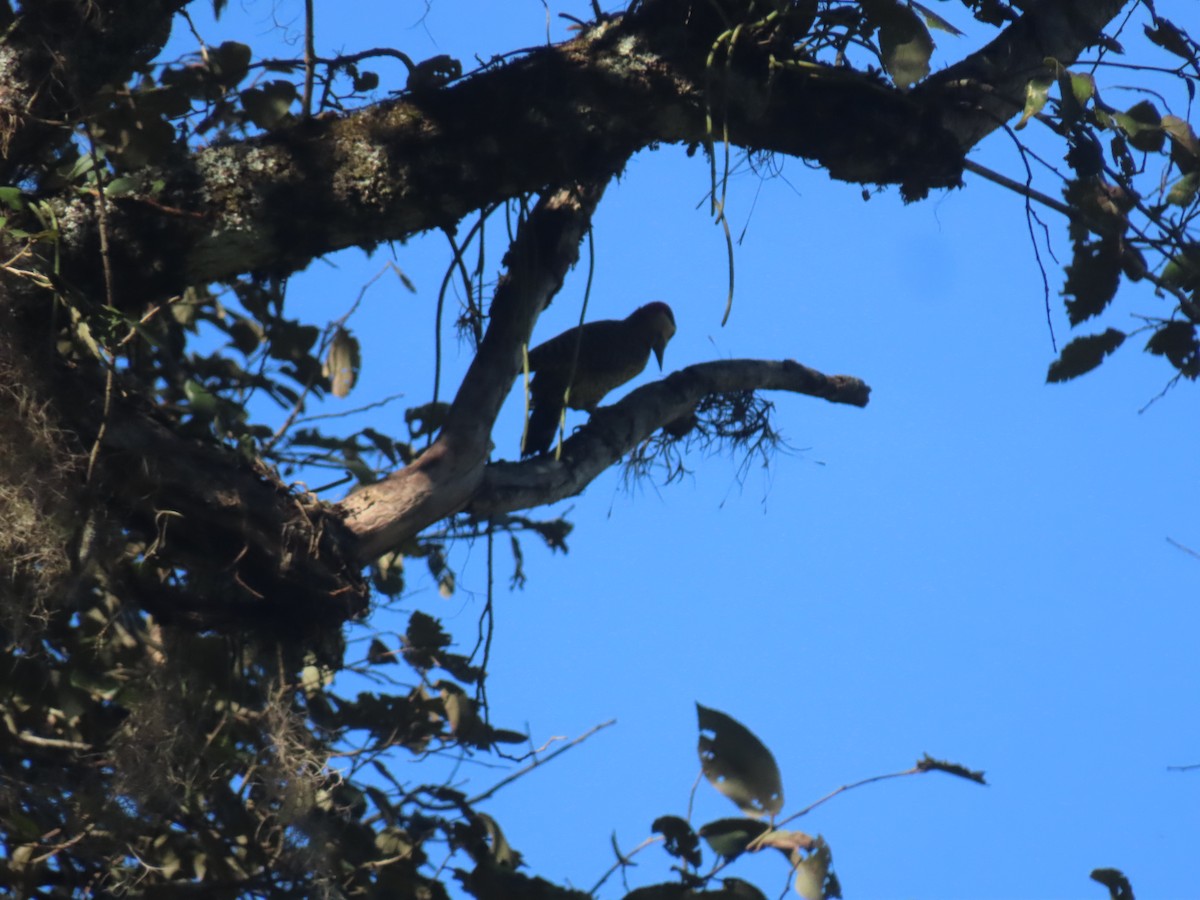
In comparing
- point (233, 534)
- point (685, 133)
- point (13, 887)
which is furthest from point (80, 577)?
point (685, 133)

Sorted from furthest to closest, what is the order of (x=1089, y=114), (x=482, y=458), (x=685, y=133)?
(x=482, y=458) < (x=685, y=133) < (x=1089, y=114)

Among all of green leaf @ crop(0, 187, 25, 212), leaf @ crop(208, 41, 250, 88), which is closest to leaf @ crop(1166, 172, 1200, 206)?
leaf @ crop(208, 41, 250, 88)

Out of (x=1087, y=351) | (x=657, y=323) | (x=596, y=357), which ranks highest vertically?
(x=657, y=323)

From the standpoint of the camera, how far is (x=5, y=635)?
86.7 inches

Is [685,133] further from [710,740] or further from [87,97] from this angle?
[710,740]

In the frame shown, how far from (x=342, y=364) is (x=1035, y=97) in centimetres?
197

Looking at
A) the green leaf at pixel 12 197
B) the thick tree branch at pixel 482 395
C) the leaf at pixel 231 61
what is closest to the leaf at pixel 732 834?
the thick tree branch at pixel 482 395

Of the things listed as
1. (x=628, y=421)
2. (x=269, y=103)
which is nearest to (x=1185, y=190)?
(x=628, y=421)

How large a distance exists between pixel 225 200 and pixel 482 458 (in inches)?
28.1

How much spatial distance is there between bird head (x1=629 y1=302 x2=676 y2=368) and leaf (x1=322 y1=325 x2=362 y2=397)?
1.25 meters

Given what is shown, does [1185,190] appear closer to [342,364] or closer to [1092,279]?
[1092,279]

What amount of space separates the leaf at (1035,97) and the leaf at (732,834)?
45.8 inches

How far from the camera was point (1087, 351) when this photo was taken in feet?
7.18

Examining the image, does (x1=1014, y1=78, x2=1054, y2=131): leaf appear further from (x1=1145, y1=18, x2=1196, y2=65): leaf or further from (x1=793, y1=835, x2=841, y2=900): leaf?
(x1=793, y1=835, x2=841, y2=900): leaf
